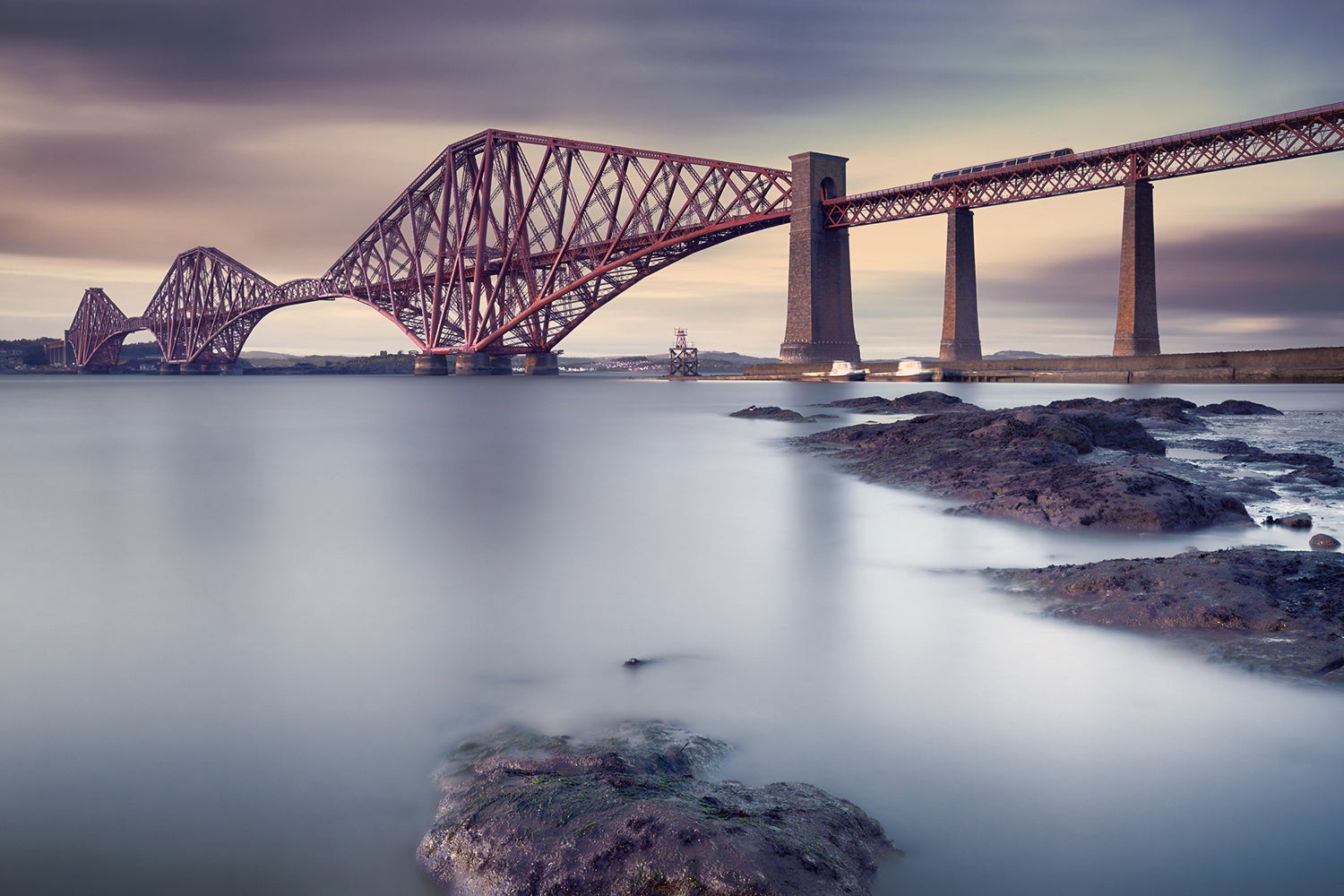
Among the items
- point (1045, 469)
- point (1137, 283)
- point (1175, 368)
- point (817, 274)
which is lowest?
point (1045, 469)

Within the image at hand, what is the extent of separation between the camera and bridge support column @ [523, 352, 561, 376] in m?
63.2

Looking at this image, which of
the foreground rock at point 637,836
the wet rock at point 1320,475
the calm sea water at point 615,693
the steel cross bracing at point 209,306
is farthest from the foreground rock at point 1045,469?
the steel cross bracing at point 209,306

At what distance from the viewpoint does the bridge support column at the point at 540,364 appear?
→ 2489 inches

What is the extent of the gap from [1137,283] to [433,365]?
48459mm

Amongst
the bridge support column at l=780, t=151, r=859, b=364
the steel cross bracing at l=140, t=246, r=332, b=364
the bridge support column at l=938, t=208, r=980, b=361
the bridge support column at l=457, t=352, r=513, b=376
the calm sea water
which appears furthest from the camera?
the steel cross bracing at l=140, t=246, r=332, b=364

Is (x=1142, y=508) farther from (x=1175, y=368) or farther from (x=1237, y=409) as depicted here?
(x=1175, y=368)

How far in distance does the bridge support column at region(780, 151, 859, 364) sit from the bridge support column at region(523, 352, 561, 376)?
20.4 m

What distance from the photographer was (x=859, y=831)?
6.71ft

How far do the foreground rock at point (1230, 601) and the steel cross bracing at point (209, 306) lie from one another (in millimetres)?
81283

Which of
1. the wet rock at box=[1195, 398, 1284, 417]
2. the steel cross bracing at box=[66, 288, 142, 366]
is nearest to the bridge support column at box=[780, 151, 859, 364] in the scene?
the wet rock at box=[1195, 398, 1284, 417]

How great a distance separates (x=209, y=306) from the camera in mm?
92312

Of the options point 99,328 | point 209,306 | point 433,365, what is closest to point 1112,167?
point 433,365

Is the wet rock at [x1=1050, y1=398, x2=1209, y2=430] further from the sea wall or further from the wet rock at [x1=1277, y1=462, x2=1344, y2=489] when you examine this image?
the sea wall

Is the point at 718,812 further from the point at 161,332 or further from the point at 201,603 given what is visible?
the point at 161,332
